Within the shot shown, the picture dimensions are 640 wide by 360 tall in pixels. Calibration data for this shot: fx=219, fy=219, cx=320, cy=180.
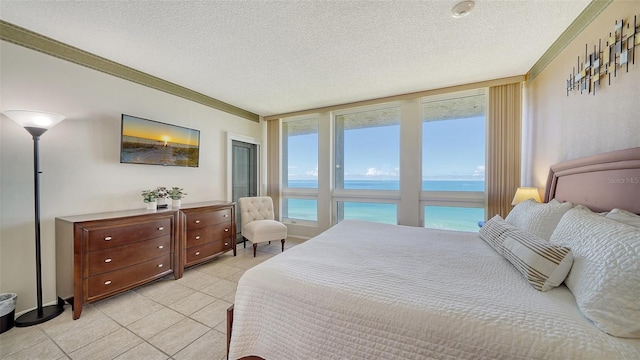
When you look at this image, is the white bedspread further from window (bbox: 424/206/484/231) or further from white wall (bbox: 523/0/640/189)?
window (bbox: 424/206/484/231)

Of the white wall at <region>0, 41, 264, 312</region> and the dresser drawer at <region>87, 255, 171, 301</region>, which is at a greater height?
the white wall at <region>0, 41, 264, 312</region>

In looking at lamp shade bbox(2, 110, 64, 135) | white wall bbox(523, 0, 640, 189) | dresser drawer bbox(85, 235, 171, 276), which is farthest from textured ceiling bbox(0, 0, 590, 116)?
dresser drawer bbox(85, 235, 171, 276)

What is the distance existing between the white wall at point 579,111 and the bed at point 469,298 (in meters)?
0.22

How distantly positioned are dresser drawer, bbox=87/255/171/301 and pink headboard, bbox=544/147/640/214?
13.1 ft

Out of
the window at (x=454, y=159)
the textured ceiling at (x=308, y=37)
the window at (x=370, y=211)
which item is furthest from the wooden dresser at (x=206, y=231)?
the window at (x=454, y=159)

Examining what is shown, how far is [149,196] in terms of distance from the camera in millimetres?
2754

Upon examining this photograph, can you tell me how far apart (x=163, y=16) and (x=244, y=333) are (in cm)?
251

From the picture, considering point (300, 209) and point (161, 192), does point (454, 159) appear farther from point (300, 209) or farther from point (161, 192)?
point (161, 192)

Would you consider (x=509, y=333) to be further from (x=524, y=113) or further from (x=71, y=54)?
(x=71, y=54)

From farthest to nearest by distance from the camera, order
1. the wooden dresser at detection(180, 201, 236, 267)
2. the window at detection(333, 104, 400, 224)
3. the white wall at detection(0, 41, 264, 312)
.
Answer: the window at detection(333, 104, 400, 224) < the wooden dresser at detection(180, 201, 236, 267) < the white wall at detection(0, 41, 264, 312)

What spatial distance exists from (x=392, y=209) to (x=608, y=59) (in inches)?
114

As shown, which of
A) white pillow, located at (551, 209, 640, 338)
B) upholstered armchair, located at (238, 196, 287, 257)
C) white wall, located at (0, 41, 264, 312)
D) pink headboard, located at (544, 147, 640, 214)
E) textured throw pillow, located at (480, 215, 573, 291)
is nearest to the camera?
white pillow, located at (551, 209, 640, 338)

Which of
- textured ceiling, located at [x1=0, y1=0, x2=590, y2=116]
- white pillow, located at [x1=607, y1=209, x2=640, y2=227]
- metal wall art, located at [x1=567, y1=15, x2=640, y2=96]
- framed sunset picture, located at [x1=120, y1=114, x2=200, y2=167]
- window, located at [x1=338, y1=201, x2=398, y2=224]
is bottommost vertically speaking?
window, located at [x1=338, y1=201, x2=398, y2=224]

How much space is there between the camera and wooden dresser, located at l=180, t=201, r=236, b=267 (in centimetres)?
288
